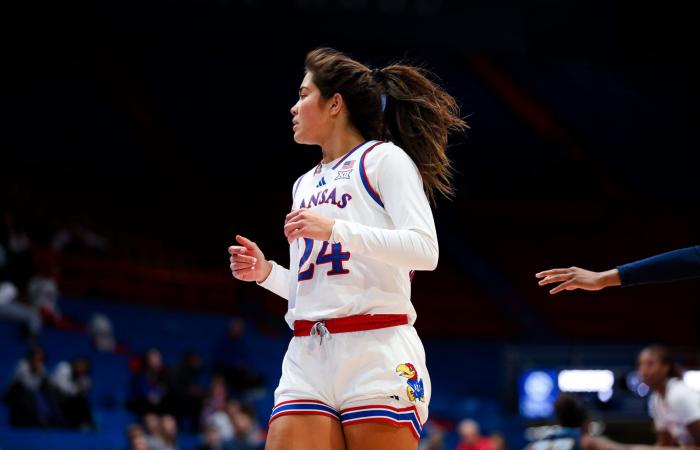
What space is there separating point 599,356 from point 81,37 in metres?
12.8

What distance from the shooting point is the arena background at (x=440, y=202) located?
16.7 meters

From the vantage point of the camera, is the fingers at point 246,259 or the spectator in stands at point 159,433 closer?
the fingers at point 246,259

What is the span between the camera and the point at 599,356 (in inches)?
750

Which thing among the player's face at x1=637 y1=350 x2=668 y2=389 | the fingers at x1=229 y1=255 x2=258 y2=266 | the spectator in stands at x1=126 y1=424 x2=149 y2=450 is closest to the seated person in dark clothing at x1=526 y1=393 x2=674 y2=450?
the player's face at x1=637 y1=350 x2=668 y2=389

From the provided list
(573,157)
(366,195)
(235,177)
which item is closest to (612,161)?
(573,157)

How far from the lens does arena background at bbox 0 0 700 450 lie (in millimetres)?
16672

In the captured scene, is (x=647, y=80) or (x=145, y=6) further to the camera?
(x=647, y=80)

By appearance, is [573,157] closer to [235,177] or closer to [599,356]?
[599,356]

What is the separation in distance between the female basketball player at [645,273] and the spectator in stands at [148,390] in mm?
9781

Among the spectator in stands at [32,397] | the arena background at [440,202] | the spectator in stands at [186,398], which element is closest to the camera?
the spectator in stands at [32,397]

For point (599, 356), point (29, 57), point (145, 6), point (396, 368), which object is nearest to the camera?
point (396, 368)

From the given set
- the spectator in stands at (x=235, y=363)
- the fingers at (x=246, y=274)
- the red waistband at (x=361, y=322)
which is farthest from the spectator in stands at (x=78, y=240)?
the red waistband at (x=361, y=322)

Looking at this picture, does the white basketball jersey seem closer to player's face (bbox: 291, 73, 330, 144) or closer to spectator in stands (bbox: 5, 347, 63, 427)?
player's face (bbox: 291, 73, 330, 144)

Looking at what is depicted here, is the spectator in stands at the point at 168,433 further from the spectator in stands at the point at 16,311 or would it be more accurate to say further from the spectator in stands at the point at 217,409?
the spectator in stands at the point at 16,311
